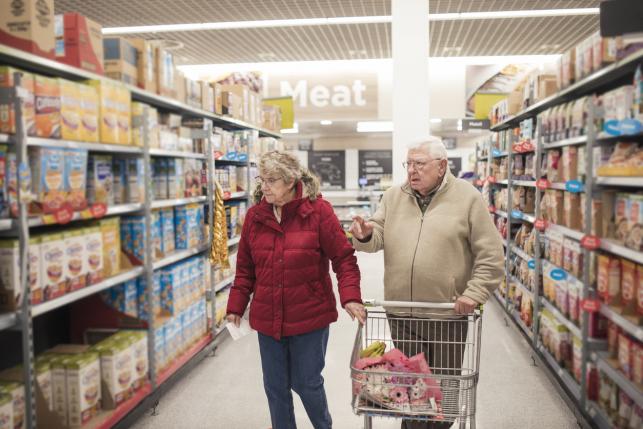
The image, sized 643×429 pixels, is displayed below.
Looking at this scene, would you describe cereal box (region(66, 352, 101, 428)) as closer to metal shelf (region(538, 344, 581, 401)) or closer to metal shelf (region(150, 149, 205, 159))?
metal shelf (region(150, 149, 205, 159))

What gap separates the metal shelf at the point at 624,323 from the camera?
265 centimetres

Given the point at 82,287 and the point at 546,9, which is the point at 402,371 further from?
the point at 546,9

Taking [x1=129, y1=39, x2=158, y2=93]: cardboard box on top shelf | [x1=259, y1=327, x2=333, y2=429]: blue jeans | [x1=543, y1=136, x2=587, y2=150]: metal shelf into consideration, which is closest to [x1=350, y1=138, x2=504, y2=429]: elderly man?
[x1=259, y1=327, x2=333, y2=429]: blue jeans

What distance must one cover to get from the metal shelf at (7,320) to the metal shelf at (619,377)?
2.92m

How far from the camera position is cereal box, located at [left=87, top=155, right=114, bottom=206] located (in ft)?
10.5

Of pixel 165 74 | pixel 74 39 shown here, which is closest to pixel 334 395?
pixel 165 74

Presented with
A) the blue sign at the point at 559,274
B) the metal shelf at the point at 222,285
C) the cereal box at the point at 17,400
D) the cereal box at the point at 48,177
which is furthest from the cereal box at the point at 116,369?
the blue sign at the point at 559,274

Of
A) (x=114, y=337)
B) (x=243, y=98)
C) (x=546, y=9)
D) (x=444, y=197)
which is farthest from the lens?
(x=546, y=9)

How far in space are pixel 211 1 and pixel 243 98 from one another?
1.59 metres

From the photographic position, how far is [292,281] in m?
2.69

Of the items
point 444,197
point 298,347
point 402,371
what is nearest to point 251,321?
point 298,347

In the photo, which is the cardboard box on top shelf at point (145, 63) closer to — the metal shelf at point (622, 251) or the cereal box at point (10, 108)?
the cereal box at point (10, 108)

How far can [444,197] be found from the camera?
2688 millimetres

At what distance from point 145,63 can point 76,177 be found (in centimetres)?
112
